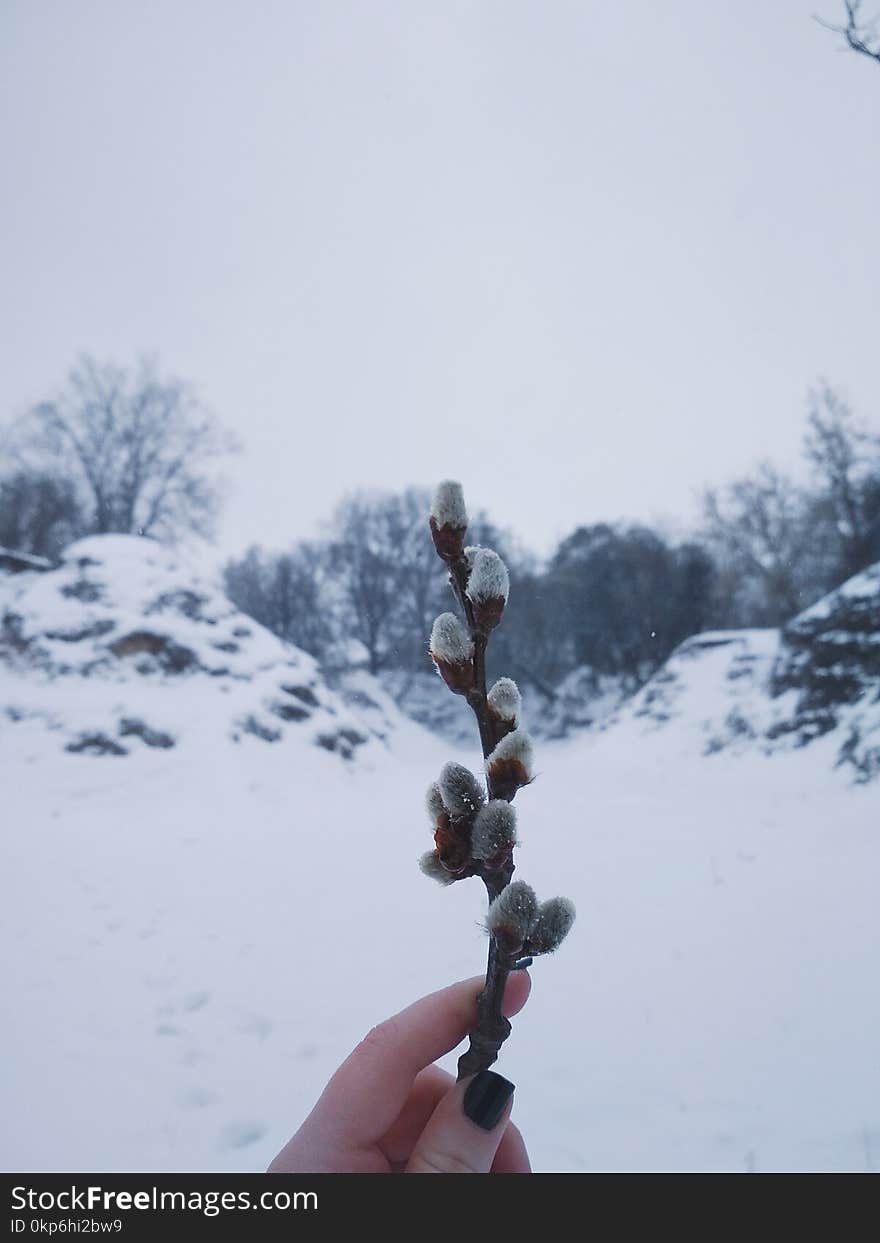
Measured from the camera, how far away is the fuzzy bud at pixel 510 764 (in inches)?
31.3

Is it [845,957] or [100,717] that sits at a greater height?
[100,717]

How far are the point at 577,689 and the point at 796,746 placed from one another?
884 centimetres

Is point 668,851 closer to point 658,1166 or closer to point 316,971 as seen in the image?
point 316,971

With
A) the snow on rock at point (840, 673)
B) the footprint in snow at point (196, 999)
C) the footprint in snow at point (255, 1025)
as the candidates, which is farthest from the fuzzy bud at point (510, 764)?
the snow on rock at point (840, 673)

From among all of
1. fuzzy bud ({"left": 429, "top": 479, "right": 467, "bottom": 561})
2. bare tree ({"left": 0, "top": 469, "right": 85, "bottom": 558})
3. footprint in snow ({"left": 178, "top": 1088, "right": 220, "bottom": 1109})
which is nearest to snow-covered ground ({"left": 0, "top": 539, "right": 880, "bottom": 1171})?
footprint in snow ({"left": 178, "top": 1088, "right": 220, "bottom": 1109})

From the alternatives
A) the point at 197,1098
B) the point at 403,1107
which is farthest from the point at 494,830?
the point at 197,1098

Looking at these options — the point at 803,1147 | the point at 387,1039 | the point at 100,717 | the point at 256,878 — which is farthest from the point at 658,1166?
the point at 100,717

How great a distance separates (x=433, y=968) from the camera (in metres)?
3.45

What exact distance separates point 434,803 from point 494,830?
11cm

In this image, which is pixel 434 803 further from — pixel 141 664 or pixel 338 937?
pixel 141 664

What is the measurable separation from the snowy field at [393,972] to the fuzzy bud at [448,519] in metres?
0.30

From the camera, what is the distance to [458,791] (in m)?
0.82

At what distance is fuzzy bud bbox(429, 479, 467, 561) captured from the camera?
0.87 m

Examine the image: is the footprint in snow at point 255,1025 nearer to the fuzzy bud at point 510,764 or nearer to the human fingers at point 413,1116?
the human fingers at point 413,1116
